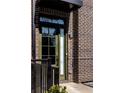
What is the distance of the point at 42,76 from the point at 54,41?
3.71 meters

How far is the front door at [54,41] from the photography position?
7.32 metres

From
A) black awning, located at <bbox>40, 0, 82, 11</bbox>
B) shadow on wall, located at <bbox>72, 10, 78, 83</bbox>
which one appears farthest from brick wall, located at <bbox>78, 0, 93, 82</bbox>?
black awning, located at <bbox>40, 0, 82, 11</bbox>

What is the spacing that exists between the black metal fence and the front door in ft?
9.84

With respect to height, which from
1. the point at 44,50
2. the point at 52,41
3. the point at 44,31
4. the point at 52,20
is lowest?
the point at 44,50

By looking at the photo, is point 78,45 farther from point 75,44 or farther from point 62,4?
point 62,4

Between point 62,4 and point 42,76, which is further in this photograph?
point 62,4

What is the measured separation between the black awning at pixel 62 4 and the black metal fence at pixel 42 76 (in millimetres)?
3113

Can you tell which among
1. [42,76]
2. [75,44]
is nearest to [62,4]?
[75,44]

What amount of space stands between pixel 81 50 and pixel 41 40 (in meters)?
1.76

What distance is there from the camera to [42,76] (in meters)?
4.04

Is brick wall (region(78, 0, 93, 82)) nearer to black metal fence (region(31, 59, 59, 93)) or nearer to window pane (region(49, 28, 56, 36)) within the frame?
window pane (region(49, 28, 56, 36))
